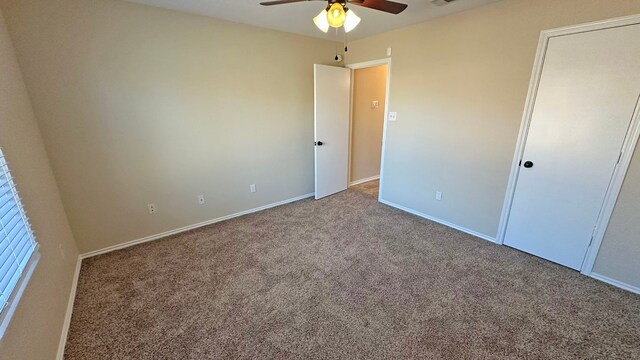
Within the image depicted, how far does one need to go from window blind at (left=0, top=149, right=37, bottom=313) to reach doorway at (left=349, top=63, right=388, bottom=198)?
3837 millimetres

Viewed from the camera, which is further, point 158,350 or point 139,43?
point 139,43

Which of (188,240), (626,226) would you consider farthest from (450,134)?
(188,240)

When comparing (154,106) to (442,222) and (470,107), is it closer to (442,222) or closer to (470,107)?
(470,107)

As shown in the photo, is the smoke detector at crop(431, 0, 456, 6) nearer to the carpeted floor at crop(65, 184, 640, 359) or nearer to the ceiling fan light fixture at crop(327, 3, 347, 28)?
the ceiling fan light fixture at crop(327, 3, 347, 28)

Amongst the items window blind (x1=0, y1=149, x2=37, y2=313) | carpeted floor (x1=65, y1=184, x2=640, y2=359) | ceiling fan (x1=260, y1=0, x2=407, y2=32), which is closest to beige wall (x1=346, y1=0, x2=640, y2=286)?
carpeted floor (x1=65, y1=184, x2=640, y2=359)

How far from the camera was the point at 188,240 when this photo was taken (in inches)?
114

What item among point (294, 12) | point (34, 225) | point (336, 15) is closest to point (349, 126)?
point (294, 12)

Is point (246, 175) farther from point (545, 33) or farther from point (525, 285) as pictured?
point (545, 33)

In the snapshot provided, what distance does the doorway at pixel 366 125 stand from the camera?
14.6 feet

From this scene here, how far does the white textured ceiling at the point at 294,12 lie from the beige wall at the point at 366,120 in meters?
1.24

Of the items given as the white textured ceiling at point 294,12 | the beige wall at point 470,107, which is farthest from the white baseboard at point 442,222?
the white textured ceiling at point 294,12

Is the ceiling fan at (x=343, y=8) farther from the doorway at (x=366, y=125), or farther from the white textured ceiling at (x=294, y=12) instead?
the doorway at (x=366, y=125)

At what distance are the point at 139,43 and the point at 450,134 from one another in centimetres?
345

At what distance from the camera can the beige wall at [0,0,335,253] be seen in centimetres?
220
